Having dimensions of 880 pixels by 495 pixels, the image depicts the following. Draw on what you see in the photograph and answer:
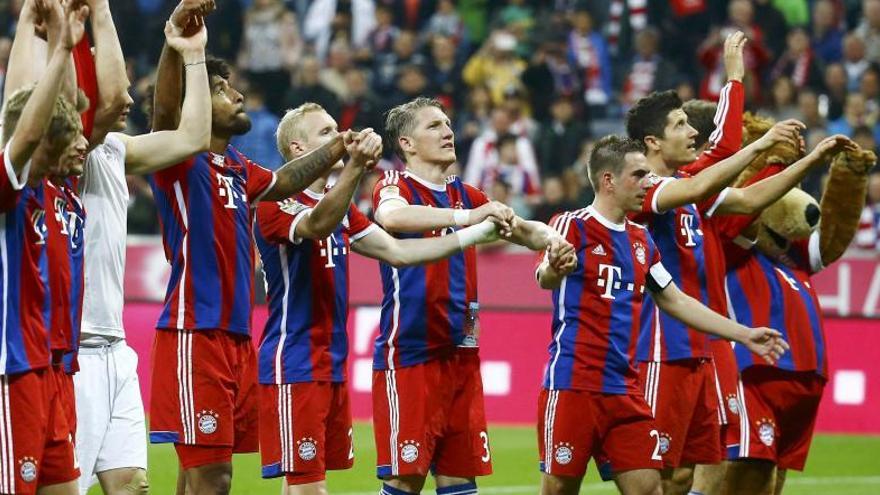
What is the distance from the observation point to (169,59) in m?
7.00

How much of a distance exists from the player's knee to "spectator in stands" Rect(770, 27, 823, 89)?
13.0 metres

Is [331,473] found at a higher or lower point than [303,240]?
lower

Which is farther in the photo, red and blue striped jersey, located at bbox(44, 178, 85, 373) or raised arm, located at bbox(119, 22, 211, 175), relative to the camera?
raised arm, located at bbox(119, 22, 211, 175)

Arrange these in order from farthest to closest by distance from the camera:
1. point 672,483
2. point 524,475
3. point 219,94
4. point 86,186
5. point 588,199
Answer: point 588,199 < point 524,475 < point 672,483 < point 219,94 < point 86,186

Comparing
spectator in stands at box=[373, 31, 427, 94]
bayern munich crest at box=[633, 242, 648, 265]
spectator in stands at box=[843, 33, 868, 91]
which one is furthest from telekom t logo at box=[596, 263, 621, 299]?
spectator in stands at box=[373, 31, 427, 94]

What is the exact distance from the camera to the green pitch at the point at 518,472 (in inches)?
433

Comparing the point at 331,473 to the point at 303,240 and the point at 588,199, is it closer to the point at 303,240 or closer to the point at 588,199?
the point at 303,240

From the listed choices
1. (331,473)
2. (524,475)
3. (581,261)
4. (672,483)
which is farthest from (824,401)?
(581,261)

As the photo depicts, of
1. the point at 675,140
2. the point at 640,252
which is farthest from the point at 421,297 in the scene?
the point at 675,140

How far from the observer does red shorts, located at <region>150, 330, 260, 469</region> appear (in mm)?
7234

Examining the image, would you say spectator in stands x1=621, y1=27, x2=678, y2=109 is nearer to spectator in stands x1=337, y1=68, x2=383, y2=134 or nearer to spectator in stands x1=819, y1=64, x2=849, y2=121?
spectator in stands x1=819, y1=64, x2=849, y2=121

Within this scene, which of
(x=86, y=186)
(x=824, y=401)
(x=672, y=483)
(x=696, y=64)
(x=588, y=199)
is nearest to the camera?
(x=86, y=186)

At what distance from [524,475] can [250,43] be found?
10305 mm

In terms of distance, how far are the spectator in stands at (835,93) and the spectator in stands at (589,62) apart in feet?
9.40
